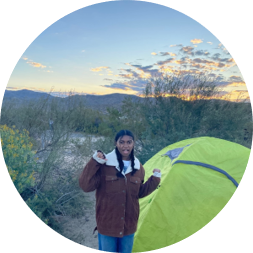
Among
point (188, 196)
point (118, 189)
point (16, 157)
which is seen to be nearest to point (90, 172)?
point (118, 189)

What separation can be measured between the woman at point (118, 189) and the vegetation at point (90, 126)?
4.46 ft

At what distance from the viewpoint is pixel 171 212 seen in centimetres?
224

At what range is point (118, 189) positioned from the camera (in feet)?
4.81

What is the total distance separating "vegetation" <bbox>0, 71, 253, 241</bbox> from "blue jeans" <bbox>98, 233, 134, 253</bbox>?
145cm

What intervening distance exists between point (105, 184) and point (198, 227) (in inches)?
55.7

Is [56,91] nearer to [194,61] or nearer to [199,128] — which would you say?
[194,61]

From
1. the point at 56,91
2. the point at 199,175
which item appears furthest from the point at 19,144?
the point at 199,175

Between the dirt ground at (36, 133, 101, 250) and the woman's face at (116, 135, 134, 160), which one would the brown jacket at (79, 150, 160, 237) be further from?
the dirt ground at (36, 133, 101, 250)

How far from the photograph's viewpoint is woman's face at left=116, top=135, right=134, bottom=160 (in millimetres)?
1468

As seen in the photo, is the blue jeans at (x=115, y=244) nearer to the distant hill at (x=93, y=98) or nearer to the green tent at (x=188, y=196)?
the green tent at (x=188, y=196)

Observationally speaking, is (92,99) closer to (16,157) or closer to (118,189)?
(16,157)

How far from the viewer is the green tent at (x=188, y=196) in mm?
2182

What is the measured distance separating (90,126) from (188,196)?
69.3 inches

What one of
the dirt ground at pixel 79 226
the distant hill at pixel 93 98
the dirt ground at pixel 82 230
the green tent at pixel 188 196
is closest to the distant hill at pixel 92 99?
the distant hill at pixel 93 98
